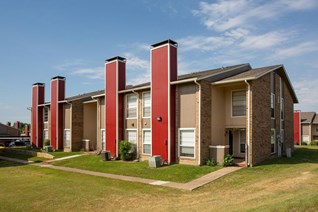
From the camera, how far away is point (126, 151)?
23375mm

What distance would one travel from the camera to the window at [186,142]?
63.6ft

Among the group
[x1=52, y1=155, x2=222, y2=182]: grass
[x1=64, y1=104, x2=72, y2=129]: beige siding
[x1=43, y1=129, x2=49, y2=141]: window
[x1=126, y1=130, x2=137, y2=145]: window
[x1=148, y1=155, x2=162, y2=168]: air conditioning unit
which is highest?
[x1=64, y1=104, x2=72, y2=129]: beige siding

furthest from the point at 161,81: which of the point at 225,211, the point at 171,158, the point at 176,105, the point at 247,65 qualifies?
the point at 225,211

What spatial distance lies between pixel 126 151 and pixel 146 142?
1.88 m

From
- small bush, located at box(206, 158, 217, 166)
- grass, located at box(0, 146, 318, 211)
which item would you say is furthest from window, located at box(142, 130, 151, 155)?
grass, located at box(0, 146, 318, 211)

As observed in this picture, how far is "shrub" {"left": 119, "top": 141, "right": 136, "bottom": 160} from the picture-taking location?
76.6 feet

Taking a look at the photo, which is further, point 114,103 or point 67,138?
point 67,138

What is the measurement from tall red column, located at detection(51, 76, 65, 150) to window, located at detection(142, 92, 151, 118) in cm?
1573

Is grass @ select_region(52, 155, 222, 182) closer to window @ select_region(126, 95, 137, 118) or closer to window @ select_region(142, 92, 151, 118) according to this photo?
window @ select_region(142, 92, 151, 118)

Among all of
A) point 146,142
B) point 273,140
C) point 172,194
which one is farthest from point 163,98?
point 273,140

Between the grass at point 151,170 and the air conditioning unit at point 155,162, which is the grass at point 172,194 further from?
the air conditioning unit at point 155,162

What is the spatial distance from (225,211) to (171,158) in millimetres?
11257

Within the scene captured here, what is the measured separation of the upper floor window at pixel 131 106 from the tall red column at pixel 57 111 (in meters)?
13.6

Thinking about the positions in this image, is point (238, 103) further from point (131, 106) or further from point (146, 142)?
point (131, 106)
